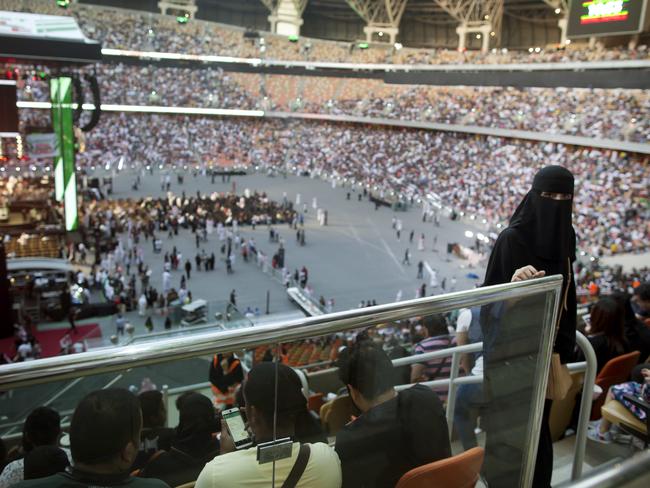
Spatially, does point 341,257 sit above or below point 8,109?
below

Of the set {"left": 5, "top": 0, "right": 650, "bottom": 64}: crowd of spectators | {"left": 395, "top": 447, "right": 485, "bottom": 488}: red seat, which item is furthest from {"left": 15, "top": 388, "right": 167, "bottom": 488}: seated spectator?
{"left": 5, "top": 0, "right": 650, "bottom": 64}: crowd of spectators

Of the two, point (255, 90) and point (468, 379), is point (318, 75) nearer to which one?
point (255, 90)

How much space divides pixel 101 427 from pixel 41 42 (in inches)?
668

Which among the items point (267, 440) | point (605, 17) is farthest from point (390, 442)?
point (605, 17)

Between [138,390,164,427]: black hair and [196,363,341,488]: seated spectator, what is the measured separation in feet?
0.64

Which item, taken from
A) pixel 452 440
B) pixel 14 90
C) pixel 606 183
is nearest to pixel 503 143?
pixel 606 183

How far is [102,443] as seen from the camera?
4.63 feet

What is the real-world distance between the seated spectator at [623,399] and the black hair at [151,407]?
8.80ft

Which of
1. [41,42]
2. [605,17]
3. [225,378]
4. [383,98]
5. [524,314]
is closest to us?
[225,378]

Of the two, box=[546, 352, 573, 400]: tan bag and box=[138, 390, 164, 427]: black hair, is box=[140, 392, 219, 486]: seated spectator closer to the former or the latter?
box=[138, 390, 164, 427]: black hair

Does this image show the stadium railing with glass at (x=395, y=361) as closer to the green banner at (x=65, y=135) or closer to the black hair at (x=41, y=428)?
the black hair at (x=41, y=428)

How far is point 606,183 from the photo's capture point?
24188 millimetres

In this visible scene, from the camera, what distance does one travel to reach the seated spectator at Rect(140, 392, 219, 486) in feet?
5.10

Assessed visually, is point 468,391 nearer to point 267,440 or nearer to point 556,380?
point 556,380
